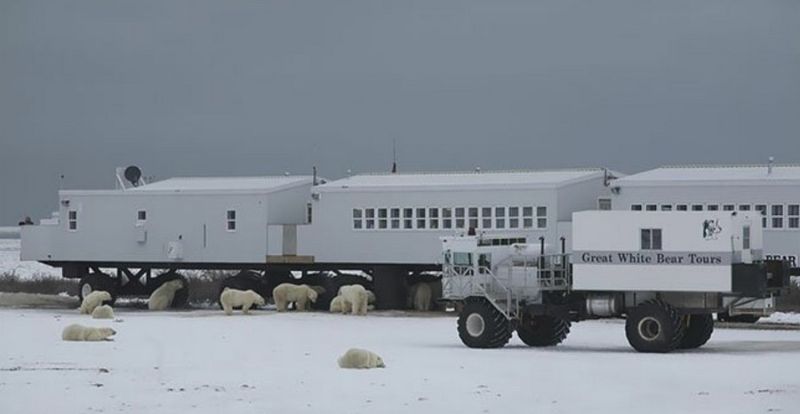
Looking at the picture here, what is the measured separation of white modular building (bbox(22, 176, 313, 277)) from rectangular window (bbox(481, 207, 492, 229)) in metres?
Result: 6.54

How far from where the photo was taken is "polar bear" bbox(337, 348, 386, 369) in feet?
91.4

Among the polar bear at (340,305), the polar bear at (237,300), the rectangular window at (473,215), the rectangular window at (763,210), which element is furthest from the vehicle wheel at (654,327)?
the polar bear at (237,300)

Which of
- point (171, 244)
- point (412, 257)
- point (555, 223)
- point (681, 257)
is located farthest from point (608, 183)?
point (681, 257)

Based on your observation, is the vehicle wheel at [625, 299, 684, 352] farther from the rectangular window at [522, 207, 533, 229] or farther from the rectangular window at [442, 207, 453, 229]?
the rectangular window at [442, 207, 453, 229]

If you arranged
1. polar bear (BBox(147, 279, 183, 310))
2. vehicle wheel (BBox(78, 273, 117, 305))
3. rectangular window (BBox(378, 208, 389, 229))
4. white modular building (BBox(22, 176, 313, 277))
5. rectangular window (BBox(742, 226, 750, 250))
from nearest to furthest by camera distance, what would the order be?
rectangular window (BBox(742, 226, 750, 250)), rectangular window (BBox(378, 208, 389, 229)), white modular building (BBox(22, 176, 313, 277)), polar bear (BBox(147, 279, 183, 310)), vehicle wheel (BBox(78, 273, 117, 305))

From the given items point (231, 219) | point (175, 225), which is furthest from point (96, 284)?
point (231, 219)

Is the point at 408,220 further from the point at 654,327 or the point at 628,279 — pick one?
the point at 654,327

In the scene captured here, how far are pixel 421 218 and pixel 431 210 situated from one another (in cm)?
39

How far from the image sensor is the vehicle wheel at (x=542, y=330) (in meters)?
34.2

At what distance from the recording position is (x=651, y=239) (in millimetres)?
32469

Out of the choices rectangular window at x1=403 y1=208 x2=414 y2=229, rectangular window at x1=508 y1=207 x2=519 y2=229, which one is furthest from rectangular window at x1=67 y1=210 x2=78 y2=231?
rectangular window at x1=508 y1=207 x2=519 y2=229

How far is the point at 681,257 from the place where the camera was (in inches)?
1257

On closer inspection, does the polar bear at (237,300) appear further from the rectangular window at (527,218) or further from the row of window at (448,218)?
the rectangular window at (527,218)

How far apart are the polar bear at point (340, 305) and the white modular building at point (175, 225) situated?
4093 millimetres
